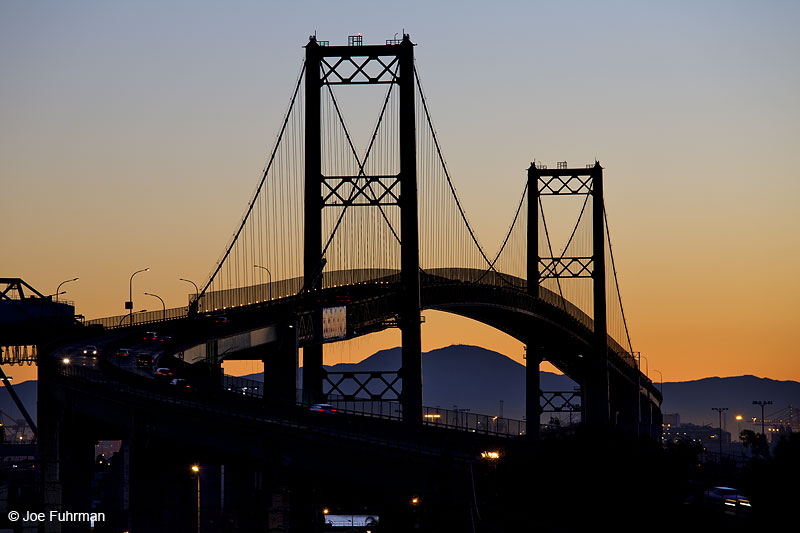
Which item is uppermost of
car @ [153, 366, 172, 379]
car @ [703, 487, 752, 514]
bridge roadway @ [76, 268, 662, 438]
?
bridge roadway @ [76, 268, 662, 438]

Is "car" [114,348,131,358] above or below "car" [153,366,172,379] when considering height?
above

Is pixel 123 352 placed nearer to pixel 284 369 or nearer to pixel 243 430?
pixel 284 369

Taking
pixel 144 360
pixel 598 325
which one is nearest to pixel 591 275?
pixel 598 325

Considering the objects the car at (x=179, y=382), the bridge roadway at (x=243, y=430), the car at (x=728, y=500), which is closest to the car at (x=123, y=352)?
the bridge roadway at (x=243, y=430)

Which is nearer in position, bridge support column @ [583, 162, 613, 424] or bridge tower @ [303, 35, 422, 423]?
bridge tower @ [303, 35, 422, 423]

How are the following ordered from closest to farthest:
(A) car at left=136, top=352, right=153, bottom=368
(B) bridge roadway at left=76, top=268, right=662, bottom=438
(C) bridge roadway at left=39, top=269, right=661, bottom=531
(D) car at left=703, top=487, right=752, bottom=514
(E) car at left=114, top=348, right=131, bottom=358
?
(D) car at left=703, top=487, right=752, bottom=514, (C) bridge roadway at left=39, top=269, right=661, bottom=531, (A) car at left=136, top=352, right=153, bottom=368, (E) car at left=114, top=348, right=131, bottom=358, (B) bridge roadway at left=76, top=268, right=662, bottom=438

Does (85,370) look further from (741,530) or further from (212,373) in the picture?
(741,530)

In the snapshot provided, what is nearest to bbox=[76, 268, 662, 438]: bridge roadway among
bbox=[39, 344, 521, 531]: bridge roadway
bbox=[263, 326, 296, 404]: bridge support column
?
→ bbox=[263, 326, 296, 404]: bridge support column

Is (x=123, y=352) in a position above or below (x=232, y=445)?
above

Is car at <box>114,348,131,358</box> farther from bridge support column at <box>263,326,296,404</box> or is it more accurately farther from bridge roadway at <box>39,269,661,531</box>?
bridge support column at <box>263,326,296,404</box>

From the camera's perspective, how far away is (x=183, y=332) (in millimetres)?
81062

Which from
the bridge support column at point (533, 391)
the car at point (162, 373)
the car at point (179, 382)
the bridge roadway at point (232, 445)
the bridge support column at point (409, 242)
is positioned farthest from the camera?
the bridge support column at point (533, 391)

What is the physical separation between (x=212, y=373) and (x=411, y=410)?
1107 centimetres

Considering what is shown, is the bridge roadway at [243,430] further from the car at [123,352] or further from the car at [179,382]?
the car at [123,352]
